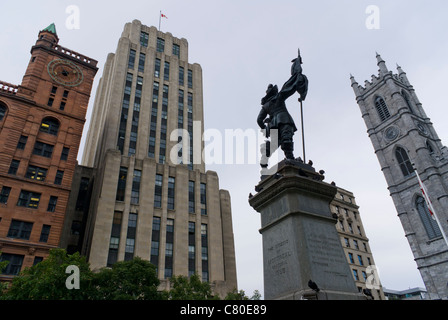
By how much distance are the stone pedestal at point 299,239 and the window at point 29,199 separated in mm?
41805

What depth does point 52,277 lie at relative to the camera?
2205 centimetres

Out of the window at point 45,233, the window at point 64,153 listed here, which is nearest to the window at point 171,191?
the window at point 64,153

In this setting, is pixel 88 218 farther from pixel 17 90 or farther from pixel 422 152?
pixel 422 152

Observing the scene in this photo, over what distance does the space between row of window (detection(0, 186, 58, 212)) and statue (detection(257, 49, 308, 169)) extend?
4115cm

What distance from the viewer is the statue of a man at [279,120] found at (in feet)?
29.1

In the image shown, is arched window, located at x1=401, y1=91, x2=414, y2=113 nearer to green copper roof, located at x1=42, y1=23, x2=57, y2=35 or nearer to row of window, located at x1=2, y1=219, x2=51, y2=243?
green copper roof, located at x1=42, y1=23, x2=57, y2=35

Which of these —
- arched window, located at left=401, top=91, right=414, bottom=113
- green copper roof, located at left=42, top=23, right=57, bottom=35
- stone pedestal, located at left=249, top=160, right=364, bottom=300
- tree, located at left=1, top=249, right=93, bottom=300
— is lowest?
stone pedestal, located at left=249, top=160, right=364, bottom=300

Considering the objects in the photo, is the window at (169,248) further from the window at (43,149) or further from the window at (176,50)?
the window at (176,50)

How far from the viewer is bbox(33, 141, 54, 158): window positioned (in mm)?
44844

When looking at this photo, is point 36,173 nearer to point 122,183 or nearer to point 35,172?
point 35,172

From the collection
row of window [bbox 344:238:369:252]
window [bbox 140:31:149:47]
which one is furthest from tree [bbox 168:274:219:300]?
window [bbox 140:31:149:47]

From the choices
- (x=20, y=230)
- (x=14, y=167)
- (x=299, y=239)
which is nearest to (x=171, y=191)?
(x=20, y=230)

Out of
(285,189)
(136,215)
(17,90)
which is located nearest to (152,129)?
(136,215)

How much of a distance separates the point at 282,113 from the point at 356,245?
65299mm
